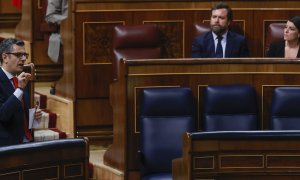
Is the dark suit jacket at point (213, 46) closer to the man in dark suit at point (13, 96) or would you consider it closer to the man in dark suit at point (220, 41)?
the man in dark suit at point (220, 41)

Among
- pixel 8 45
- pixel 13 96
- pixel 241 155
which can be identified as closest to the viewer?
pixel 241 155

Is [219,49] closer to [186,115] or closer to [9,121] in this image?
[186,115]

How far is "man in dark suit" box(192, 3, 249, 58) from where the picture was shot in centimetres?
275

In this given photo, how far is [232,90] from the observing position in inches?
94.3

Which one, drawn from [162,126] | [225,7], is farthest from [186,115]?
[225,7]

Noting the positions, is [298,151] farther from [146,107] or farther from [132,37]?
[132,37]

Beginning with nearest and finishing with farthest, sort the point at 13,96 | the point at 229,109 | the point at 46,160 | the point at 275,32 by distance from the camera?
the point at 46,160 → the point at 13,96 → the point at 229,109 → the point at 275,32

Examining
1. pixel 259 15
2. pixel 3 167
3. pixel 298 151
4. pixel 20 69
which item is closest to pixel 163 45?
pixel 259 15

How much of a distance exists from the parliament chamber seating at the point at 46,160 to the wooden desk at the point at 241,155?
0.22m

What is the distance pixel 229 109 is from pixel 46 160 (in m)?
0.68

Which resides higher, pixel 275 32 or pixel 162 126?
pixel 275 32

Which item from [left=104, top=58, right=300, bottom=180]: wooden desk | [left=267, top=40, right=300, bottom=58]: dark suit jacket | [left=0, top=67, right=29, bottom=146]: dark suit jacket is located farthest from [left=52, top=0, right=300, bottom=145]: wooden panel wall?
[left=0, top=67, right=29, bottom=146]: dark suit jacket

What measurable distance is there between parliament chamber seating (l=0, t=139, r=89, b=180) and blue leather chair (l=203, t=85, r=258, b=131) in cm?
56

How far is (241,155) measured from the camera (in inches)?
78.3
